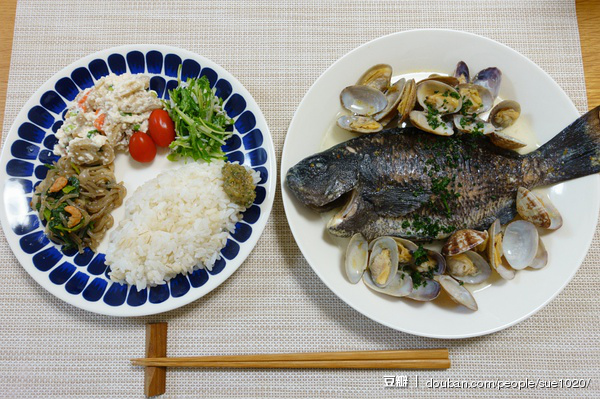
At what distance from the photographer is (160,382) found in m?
1.84

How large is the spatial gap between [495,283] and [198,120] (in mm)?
1509

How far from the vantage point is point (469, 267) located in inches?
69.1

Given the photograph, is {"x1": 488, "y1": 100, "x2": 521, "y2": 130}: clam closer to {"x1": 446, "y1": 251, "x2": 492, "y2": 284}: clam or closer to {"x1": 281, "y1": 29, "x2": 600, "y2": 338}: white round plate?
{"x1": 281, "y1": 29, "x2": 600, "y2": 338}: white round plate

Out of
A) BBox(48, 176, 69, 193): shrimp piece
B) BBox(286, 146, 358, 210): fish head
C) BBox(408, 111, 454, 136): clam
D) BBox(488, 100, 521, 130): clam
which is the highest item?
BBox(488, 100, 521, 130): clam

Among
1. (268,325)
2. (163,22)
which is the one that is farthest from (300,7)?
(268,325)

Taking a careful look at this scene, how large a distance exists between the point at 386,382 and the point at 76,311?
57.8 inches

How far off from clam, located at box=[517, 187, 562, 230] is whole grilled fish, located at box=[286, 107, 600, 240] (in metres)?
0.04

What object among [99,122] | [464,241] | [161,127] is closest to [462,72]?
[464,241]

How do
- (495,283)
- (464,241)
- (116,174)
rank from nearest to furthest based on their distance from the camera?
1. (464,241)
2. (495,283)
3. (116,174)

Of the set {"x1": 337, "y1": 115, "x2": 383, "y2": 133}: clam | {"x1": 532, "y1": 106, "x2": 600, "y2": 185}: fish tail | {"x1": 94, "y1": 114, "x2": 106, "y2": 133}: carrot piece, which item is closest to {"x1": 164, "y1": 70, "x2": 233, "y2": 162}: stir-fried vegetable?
{"x1": 94, "y1": 114, "x2": 106, "y2": 133}: carrot piece

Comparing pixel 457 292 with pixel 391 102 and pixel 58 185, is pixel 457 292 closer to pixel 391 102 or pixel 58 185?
pixel 391 102

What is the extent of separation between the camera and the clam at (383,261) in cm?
173

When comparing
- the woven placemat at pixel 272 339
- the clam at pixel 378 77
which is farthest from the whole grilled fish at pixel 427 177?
the woven placemat at pixel 272 339

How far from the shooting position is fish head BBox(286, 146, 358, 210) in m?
1.71
